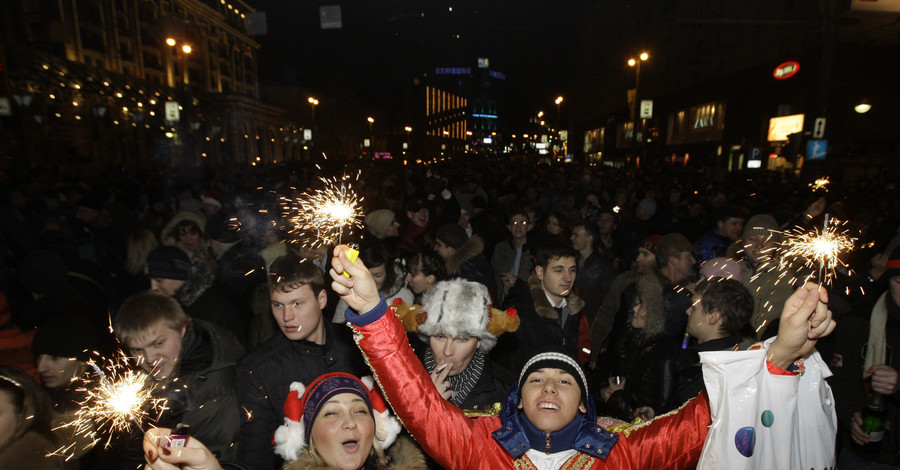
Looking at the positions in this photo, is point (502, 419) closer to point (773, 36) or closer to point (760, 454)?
point (760, 454)

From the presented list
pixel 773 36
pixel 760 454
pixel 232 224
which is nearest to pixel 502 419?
pixel 760 454

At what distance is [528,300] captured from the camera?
4.30 m

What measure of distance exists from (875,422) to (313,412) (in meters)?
3.39

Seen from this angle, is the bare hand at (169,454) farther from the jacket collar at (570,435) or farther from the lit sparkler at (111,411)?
the jacket collar at (570,435)

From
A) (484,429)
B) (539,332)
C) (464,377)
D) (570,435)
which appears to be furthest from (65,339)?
(539,332)

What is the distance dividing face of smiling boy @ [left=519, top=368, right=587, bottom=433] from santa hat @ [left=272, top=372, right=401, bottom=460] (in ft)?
2.28

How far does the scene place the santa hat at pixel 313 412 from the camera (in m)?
2.15

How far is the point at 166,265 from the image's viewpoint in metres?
3.87

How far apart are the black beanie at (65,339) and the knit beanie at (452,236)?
339cm

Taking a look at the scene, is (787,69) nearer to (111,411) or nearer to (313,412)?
(313,412)

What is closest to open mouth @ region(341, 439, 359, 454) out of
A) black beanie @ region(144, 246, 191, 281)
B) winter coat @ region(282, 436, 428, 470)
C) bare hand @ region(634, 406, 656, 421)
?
winter coat @ region(282, 436, 428, 470)

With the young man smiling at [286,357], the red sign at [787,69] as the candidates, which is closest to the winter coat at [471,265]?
the young man smiling at [286,357]

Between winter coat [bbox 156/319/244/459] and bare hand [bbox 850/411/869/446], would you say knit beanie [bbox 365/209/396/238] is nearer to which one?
winter coat [bbox 156/319/244/459]

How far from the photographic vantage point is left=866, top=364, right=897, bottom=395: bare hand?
A: 2.77m
